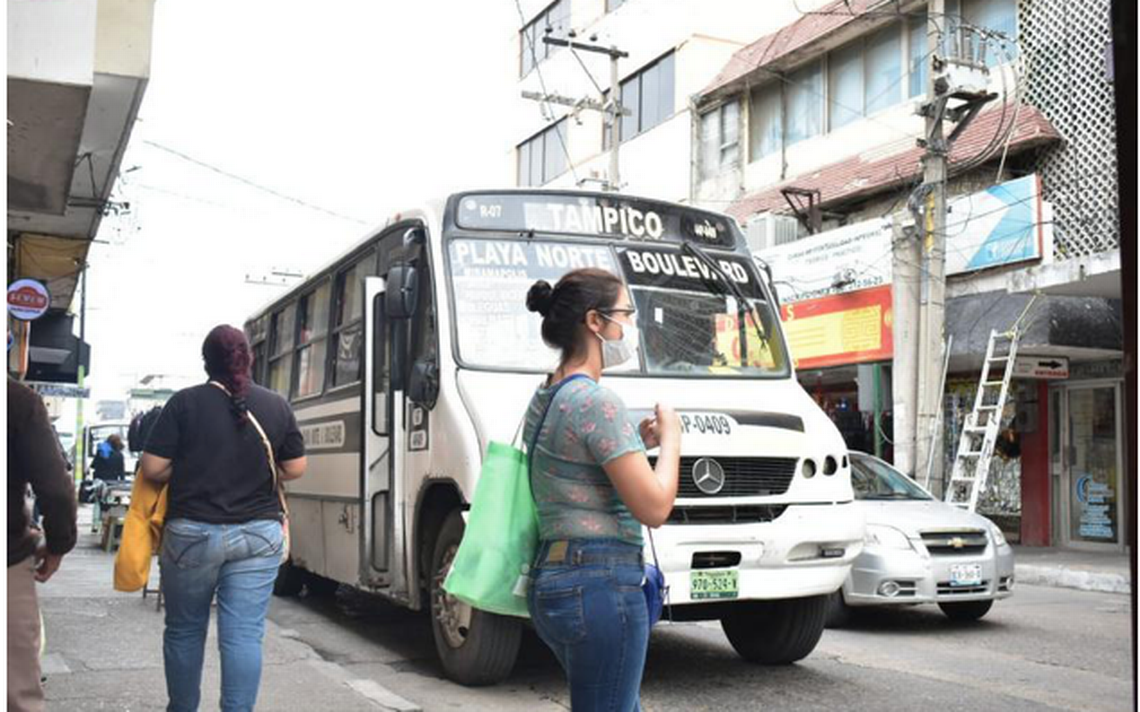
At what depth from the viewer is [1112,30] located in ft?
6.79

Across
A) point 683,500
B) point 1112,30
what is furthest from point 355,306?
point 1112,30

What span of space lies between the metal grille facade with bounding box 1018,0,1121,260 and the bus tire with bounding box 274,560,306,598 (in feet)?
36.1

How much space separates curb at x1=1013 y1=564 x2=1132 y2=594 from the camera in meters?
12.8

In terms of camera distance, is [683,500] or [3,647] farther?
[683,500]

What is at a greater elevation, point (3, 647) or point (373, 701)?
point (3, 647)

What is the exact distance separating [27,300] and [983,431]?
12334 mm

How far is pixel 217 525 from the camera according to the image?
185 inches

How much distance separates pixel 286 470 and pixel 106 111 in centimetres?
498

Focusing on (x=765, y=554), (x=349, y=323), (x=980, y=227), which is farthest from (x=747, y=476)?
(x=980, y=227)

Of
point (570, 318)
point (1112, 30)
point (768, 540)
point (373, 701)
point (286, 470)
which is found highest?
point (1112, 30)

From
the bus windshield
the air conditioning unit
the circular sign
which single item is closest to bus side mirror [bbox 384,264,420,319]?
the bus windshield

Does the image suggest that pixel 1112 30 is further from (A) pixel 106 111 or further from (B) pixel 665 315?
(A) pixel 106 111

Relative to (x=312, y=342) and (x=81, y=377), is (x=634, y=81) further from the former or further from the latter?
(x=312, y=342)

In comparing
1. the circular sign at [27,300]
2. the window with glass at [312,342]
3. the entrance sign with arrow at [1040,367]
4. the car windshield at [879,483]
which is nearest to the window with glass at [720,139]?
the entrance sign with arrow at [1040,367]
